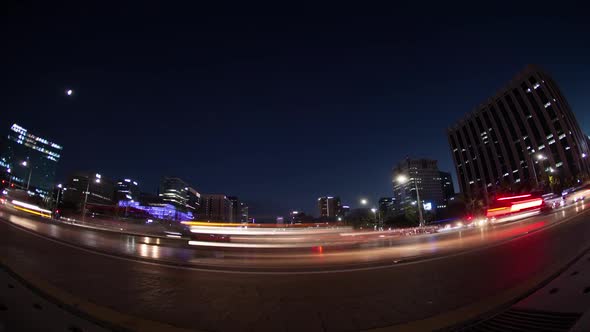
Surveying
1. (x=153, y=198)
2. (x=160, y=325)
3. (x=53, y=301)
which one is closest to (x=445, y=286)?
(x=160, y=325)

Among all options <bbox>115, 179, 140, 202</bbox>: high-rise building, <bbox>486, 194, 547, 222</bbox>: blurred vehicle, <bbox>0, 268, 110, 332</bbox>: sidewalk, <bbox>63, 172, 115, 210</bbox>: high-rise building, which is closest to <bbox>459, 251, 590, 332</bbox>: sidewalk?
<bbox>0, 268, 110, 332</bbox>: sidewalk

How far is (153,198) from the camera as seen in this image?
625 feet

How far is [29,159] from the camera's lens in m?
112

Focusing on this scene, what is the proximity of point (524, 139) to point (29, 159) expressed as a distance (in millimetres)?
194478

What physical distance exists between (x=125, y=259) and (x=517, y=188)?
3522 inches

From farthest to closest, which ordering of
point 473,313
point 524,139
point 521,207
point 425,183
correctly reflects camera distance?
point 425,183
point 524,139
point 521,207
point 473,313

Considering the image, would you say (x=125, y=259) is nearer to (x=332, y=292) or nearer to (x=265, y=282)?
(x=265, y=282)

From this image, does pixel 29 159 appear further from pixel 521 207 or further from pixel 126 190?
pixel 521 207

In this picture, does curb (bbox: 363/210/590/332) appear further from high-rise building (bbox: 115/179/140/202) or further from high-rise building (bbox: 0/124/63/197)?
high-rise building (bbox: 115/179/140/202)

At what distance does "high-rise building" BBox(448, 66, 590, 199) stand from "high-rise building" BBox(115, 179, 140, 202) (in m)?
204

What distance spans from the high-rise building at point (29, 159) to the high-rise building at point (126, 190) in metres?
42.8

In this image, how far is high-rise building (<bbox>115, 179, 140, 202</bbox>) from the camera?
17462 cm

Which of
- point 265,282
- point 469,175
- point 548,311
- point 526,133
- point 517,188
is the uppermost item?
point 526,133

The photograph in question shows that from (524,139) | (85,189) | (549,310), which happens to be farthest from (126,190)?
(524,139)
